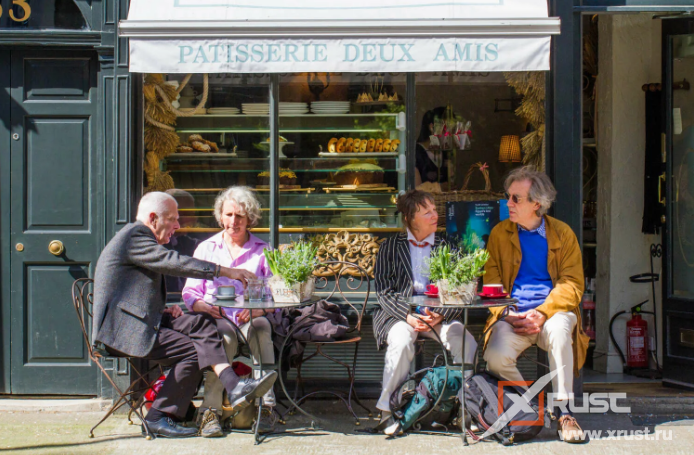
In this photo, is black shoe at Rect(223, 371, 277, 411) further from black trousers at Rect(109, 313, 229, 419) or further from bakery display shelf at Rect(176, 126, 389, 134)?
bakery display shelf at Rect(176, 126, 389, 134)

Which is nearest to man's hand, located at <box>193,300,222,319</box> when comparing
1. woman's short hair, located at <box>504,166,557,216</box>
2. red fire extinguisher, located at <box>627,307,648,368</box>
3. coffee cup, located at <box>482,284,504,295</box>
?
coffee cup, located at <box>482,284,504,295</box>

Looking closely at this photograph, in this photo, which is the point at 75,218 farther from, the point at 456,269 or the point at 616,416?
the point at 616,416

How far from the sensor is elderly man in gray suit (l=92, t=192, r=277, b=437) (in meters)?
4.33

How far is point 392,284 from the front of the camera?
4793mm

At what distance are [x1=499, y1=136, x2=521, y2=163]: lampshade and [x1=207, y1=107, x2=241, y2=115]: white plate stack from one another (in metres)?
2.14

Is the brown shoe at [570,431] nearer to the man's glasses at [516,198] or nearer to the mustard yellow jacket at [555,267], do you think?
the mustard yellow jacket at [555,267]

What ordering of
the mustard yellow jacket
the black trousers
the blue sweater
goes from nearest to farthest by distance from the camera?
the black trousers, the mustard yellow jacket, the blue sweater

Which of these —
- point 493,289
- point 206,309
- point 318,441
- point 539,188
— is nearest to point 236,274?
point 206,309

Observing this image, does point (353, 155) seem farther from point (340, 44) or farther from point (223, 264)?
point (223, 264)

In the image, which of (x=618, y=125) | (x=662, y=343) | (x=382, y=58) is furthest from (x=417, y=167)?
(x=662, y=343)

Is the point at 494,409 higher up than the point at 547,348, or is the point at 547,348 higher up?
the point at 547,348

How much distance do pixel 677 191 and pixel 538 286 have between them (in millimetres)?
1827

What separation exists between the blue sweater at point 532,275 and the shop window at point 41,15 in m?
3.59

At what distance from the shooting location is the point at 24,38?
17.4ft
